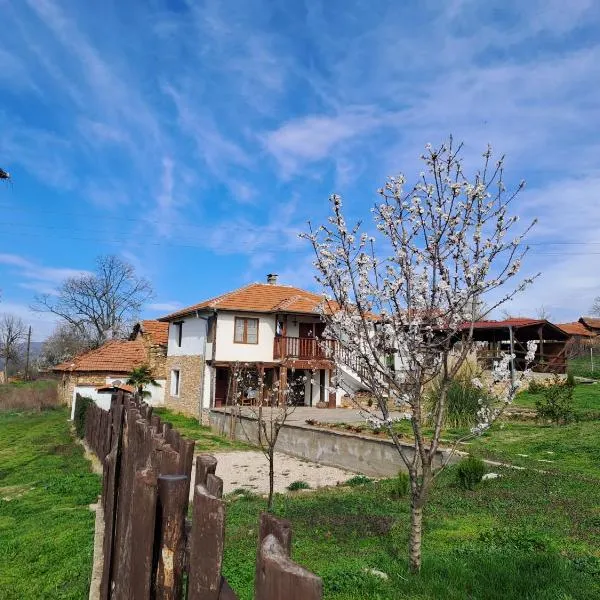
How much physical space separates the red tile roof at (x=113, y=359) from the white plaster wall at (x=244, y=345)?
5.98 metres

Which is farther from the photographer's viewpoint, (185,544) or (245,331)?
(245,331)

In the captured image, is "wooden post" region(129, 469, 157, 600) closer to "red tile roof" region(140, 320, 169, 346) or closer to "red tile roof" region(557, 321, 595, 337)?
"red tile roof" region(140, 320, 169, 346)

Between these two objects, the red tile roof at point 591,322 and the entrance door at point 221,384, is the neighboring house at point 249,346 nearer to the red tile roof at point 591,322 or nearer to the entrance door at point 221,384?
the entrance door at point 221,384

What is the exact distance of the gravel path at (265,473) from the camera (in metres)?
10.4

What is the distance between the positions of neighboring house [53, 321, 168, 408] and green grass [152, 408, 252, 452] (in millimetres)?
2556

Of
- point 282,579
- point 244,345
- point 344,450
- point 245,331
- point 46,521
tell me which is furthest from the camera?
point 245,331

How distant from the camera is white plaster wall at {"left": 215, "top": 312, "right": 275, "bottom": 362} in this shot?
23.2 m

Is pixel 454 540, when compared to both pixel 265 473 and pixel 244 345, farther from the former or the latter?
pixel 244 345

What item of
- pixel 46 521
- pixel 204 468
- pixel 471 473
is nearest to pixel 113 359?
pixel 46 521

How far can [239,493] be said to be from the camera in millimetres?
9352

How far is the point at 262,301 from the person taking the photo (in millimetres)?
24906

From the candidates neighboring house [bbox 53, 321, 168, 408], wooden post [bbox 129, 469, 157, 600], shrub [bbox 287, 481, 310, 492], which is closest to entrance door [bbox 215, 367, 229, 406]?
neighboring house [bbox 53, 321, 168, 408]

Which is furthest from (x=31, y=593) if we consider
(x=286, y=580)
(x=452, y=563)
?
(x=286, y=580)

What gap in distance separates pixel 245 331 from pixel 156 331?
9.13 metres
